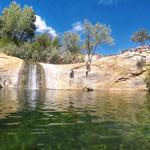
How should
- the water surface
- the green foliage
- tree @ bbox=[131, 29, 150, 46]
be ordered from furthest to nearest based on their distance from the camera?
1. tree @ bbox=[131, 29, 150, 46]
2. the green foliage
3. the water surface

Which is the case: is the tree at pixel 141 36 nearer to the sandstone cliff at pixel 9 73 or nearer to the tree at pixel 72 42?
the tree at pixel 72 42

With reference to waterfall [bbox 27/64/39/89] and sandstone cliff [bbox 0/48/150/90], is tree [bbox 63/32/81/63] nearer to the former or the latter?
sandstone cliff [bbox 0/48/150/90]

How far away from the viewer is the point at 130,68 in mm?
68875

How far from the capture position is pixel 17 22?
98.6 metres

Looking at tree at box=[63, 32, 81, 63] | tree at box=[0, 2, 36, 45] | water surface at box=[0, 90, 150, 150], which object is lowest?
water surface at box=[0, 90, 150, 150]

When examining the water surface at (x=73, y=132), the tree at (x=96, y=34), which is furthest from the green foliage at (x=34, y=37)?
the water surface at (x=73, y=132)

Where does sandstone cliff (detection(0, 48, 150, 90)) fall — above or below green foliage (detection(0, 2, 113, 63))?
below

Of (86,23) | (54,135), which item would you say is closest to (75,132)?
(54,135)

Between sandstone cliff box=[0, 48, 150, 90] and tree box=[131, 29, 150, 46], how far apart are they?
4249cm

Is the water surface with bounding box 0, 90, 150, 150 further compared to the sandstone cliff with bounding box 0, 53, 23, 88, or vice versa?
the sandstone cliff with bounding box 0, 53, 23, 88

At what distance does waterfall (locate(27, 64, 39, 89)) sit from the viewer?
221 ft

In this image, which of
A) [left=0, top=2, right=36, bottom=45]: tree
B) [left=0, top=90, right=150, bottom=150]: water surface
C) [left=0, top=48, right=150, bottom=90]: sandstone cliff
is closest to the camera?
[left=0, top=90, right=150, bottom=150]: water surface

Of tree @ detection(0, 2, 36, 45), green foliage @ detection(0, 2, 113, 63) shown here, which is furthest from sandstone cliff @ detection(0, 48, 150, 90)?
tree @ detection(0, 2, 36, 45)

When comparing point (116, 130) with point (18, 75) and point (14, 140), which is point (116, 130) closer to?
point (14, 140)
